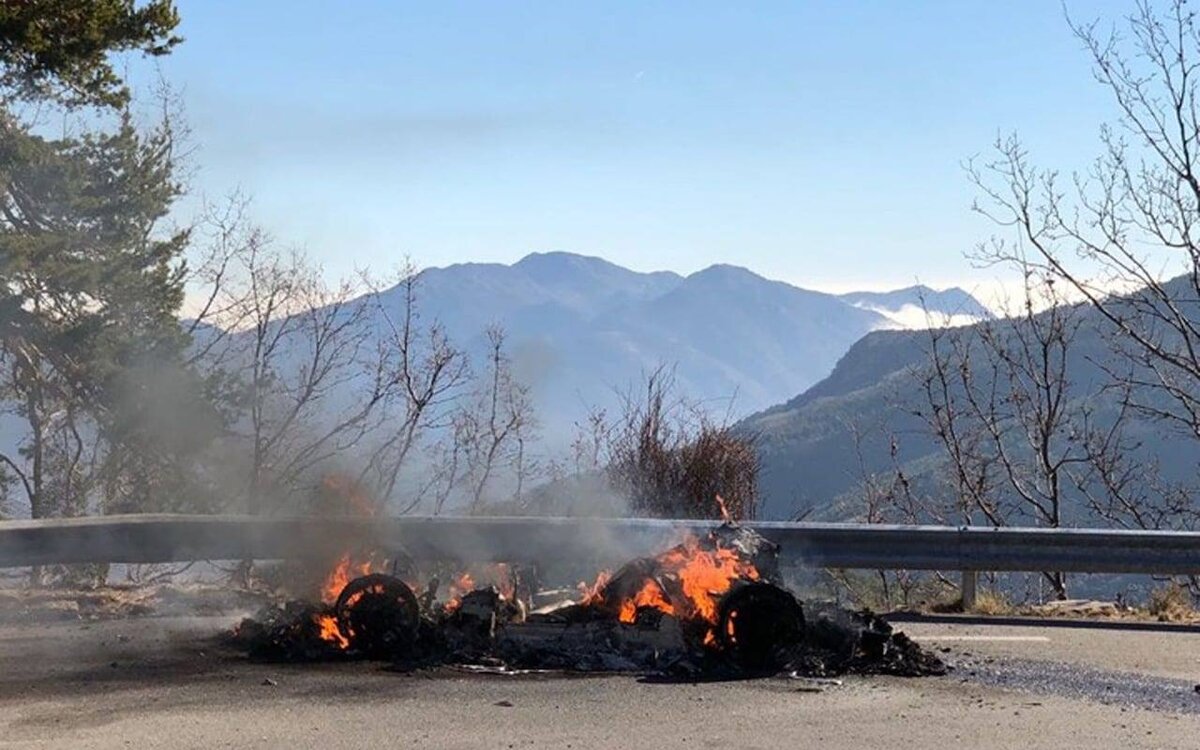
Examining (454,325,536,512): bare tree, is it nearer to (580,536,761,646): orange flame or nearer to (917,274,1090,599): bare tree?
(917,274,1090,599): bare tree

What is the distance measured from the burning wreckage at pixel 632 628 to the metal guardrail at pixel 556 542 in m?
1.06

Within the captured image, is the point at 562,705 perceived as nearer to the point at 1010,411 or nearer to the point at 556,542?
the point at 556,542

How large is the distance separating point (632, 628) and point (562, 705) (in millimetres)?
1418

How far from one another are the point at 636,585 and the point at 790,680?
134cm

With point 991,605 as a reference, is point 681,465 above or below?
above

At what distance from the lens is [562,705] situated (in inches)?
318

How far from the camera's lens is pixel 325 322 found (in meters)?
24.1

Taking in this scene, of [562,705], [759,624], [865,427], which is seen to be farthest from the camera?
[865,427]

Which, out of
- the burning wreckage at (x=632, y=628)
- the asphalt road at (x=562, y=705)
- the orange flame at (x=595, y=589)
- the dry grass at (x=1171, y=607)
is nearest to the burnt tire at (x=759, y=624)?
the burning wreckage at (x=632, y=628)

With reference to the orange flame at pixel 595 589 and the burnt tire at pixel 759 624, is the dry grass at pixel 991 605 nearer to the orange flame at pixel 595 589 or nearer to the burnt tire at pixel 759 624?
the burnt tire at pixel 759 624

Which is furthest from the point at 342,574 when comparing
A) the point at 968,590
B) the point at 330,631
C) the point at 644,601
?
the point at 968,590

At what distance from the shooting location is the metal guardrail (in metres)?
11.0

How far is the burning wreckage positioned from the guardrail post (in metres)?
3.05

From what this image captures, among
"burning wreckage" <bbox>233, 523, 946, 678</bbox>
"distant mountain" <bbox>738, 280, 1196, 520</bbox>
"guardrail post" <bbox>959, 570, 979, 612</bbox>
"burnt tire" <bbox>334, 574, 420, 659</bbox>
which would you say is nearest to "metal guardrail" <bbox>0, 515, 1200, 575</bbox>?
"guardrail post" <bbox>959, 570, 979, 612</bbox>
